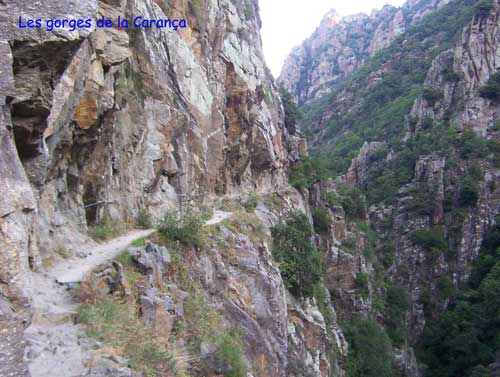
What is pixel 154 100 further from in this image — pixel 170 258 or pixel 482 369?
pixel 482 369

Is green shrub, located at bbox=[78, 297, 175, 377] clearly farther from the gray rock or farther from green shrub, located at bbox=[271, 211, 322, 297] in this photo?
green shrub, located at bbox=[271, 211, 322, 297]

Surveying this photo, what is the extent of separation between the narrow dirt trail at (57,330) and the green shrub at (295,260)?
11.9m

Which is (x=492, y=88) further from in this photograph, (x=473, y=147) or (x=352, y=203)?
(x=352, y=203)

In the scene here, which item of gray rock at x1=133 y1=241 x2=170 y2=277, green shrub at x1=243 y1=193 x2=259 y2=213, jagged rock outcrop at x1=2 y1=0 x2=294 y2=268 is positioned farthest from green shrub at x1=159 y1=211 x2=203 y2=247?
green shrub at x1=243 y1=193 x2=259 y2=213

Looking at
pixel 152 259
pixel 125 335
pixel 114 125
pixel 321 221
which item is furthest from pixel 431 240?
pixel 125 335

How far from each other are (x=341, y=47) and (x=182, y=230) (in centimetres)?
13748

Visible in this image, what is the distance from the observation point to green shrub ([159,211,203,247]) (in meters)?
10.6

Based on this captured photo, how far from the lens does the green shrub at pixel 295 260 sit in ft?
62.1

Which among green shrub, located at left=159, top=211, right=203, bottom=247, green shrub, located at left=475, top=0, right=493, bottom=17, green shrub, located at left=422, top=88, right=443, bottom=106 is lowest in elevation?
green shrub, located at left=159, top=211, right=203, bottom=247

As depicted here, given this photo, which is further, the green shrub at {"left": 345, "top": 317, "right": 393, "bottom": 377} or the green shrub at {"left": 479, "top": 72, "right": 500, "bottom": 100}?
the green shrub at {"left": 479, "top": 72, "right": 500, "bottom": 100}

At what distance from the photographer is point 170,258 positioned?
962 centimetres

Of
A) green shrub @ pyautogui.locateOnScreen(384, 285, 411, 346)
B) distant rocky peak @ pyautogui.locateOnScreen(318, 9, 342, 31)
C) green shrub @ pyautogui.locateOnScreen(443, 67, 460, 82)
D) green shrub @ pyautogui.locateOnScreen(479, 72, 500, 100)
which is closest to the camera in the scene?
green shrub @ pyautogui.locateOnScreen(384, 285, 411, 346)

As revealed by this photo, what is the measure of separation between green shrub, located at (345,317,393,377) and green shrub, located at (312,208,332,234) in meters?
7.36

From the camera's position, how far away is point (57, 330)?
557 centimetres
